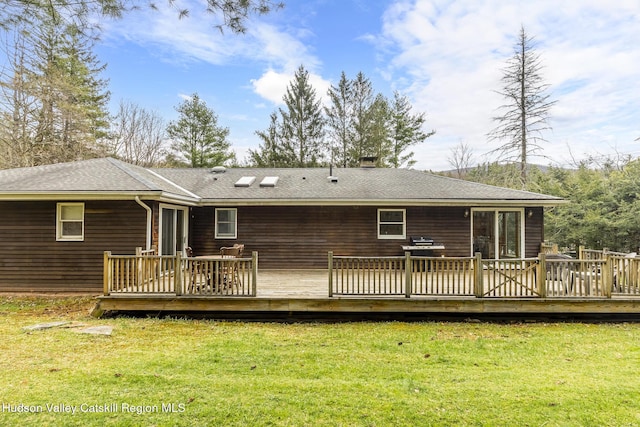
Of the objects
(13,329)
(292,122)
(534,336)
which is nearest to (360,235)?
(534,336)

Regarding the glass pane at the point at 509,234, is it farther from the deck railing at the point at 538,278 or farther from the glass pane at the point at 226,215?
the glass pane at the point at 226,215

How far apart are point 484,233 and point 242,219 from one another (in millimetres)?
7687

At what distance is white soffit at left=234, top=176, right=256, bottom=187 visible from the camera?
11.7m

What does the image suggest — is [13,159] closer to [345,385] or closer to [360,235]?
[360,235]

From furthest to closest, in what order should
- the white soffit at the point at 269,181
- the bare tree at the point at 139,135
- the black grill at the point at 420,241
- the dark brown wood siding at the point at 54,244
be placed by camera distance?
1. the bare tree at the point at 139,135
2. the white soffit at the point at 269,181
3. the black grill at the point at 420,241
4. the dark brown wood siding at the point at 54,244

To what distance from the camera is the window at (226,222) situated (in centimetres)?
1095

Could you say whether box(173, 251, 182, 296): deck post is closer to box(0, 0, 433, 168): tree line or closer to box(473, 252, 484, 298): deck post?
box(473, 252, 484, 298): deck post

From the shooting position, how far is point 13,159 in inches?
643

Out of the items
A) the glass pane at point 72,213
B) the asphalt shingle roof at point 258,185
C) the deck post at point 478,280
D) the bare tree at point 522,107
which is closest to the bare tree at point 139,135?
the asphalt shingle roof at point 258,185

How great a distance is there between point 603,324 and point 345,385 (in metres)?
5.91

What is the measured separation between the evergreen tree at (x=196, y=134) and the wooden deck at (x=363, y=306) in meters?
18.4

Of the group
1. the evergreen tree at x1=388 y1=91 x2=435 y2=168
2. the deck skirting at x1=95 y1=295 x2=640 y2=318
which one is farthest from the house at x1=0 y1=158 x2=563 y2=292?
the evergreen tree at x1=388 y1=91 x2=435 y2=168

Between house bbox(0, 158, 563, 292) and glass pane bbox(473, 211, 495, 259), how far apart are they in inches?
1.1

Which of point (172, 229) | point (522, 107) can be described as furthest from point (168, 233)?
point (522, 107)
